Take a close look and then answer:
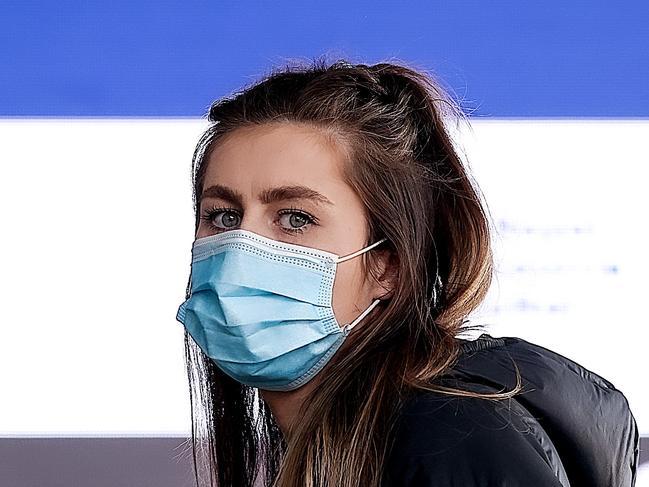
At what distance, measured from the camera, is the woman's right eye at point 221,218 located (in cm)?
120

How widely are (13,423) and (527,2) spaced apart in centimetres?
112

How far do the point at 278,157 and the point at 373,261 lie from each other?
16 centimetres

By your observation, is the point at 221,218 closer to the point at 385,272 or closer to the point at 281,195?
the point at 281,195

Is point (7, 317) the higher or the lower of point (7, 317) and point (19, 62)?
the lower

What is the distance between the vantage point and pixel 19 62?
1.89 m

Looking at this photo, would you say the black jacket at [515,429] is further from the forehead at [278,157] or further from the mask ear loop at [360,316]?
the forehead at [278,157]

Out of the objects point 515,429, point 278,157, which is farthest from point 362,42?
point 515,429

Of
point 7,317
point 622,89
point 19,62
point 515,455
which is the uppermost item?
point 19,62

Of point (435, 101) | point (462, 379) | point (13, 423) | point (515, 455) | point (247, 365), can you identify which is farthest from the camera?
point (13, 423)

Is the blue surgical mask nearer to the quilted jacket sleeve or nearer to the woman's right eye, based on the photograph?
the woman's right eye

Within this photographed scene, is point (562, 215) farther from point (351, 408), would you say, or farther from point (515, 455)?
point (515, 455)

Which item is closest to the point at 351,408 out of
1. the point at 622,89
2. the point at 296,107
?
the point at 296,107

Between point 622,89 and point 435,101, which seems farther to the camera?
point 622,89

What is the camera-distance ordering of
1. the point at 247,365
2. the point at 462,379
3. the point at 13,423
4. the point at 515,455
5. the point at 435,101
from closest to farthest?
the point at 515,455 < the point at 462,379 < the point at 247,365 < the point at 435,101 < the point at 13,423
